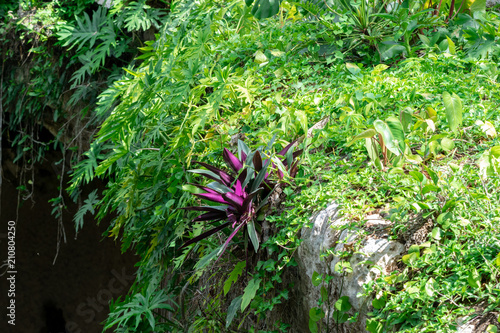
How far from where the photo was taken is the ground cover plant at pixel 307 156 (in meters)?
1.40

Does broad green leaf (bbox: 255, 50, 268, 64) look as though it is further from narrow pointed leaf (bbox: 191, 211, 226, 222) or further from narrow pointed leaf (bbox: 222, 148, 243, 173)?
narrow pointed leaf (bbox: 191, 211, 226, 222)

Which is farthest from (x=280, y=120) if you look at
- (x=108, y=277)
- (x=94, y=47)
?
(x=108, y=277)

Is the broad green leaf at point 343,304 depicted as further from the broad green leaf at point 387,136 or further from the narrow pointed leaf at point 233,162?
the narrow pointed leaf at point 233,162

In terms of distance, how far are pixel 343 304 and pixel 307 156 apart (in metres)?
0.63

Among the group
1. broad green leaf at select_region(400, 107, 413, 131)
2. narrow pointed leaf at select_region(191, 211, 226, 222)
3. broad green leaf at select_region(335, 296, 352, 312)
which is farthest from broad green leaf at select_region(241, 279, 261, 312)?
broad green leaf at select_region(400, 107, 413, 131)

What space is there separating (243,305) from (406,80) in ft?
3.89

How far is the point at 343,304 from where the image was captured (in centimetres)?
145

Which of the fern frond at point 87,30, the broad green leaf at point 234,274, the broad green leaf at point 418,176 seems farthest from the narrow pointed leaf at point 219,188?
the fern frond at point 87,30

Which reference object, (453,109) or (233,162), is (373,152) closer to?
(453,109)

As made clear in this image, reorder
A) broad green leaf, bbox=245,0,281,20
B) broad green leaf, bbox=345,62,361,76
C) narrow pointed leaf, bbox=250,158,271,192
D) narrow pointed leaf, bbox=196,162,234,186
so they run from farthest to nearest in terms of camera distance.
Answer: broad green leaf, bbox=345,62,361,76, broad green leaf, bbox=245,0,281,20, narrow pointed leaf, bbox=196,162,234,186, narrow pointed leaf, bbox=250,158,271,192

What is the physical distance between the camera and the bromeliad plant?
70.6 inches

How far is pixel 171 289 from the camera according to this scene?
245 cm

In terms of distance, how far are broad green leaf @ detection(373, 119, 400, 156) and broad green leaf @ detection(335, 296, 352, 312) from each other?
0.48m

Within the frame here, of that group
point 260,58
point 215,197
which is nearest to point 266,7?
point 260,58
